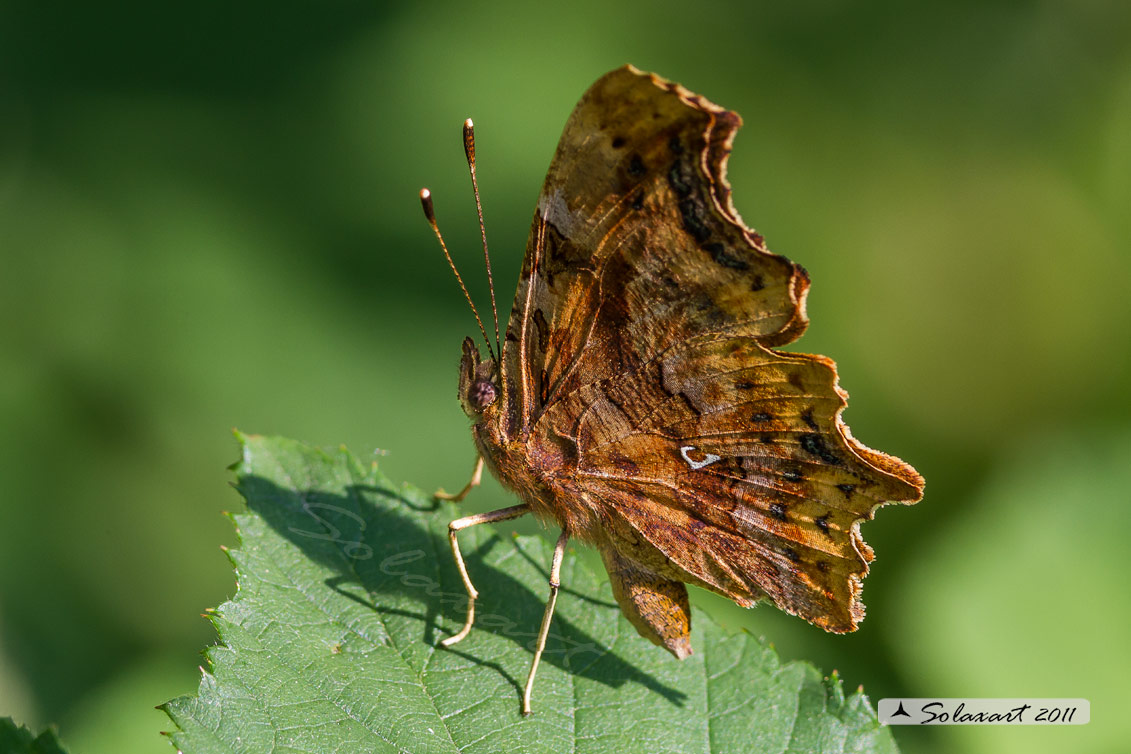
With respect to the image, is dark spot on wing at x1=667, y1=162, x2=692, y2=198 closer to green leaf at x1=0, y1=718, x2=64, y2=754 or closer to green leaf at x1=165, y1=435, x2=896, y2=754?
green leaf at x1=165, y1=435, x2=896, y2=754

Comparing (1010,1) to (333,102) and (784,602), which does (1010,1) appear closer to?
(333,102)

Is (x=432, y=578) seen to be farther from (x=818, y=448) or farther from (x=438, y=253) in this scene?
(x=438, y=253)

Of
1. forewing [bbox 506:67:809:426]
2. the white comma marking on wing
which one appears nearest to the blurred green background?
the white comma marking on wing

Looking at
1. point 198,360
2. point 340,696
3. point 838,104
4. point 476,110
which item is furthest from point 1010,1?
point 340,696

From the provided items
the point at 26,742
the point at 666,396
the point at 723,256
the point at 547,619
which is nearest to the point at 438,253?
the point at 666,396

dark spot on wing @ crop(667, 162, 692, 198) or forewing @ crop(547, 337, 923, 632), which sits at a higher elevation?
dark spot on wing @ crop(667, 162, 692, 198)

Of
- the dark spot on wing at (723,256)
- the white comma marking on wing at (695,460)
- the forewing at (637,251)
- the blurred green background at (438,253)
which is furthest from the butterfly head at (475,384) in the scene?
the blurred green background at (438,253)

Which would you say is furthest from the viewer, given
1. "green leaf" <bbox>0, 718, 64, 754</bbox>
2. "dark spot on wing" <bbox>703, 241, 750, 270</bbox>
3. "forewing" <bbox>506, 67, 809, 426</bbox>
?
"dark spot on wing" <bbox>703, 241, 750, 270</bbox>
